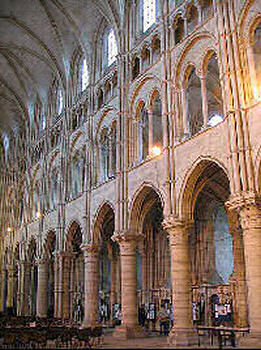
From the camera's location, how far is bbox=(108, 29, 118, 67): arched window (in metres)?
27.3

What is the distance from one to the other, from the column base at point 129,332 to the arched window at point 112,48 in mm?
15878

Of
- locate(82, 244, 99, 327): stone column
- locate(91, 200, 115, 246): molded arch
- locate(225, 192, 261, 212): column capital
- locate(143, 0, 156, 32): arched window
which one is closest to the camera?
locate(225, 192, 261, 212): column capital

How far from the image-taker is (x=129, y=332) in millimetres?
20031

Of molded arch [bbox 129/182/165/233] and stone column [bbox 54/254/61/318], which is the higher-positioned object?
molded arch [bbox 129/182/165/233]

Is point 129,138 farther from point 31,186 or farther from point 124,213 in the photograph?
point 31,186

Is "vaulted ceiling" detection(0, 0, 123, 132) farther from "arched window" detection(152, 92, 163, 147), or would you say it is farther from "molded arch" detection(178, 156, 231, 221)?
"molded arch" detection(178, 156, 231, 221)

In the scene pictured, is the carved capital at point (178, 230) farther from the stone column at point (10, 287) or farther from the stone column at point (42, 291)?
the stone column at point (10, 287)

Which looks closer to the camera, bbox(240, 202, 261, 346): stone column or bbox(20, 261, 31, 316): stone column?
bbox(240, 202, 261, 346): stone column

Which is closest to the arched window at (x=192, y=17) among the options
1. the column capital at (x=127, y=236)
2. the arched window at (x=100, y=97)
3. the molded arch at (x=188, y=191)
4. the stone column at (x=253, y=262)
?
the molded arch at (x=188, y=191)

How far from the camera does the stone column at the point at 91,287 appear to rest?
78.0ft

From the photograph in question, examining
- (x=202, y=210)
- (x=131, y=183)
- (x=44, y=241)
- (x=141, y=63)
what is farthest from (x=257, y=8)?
(x=44, y=241)

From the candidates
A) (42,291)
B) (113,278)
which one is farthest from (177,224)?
(42,291)

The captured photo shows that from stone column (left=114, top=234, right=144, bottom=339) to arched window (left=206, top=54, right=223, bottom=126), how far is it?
8388 mm

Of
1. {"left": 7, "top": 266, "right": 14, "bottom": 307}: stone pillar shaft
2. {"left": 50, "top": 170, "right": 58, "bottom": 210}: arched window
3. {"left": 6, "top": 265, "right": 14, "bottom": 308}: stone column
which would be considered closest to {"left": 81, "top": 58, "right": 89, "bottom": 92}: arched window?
{"left": 50, "top": 170, "right": 58, "bottom": 210}: arched window
